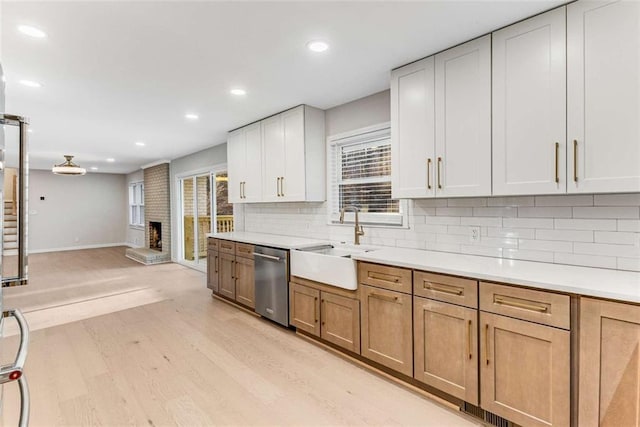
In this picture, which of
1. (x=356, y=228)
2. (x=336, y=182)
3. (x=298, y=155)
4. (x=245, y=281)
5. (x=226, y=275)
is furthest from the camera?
(x=226, y=275)

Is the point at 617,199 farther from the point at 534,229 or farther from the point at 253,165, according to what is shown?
the point at 253,165

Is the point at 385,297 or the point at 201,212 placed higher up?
the point at 201,212

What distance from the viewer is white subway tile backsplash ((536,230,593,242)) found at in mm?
2088

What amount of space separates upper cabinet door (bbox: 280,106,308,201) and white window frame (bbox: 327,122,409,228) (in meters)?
0.34

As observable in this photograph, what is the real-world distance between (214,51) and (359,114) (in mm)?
1619

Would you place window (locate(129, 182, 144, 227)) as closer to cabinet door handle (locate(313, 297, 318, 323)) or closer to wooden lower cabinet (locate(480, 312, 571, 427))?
cabinet door handle (locate(313, 297, 318, 323))

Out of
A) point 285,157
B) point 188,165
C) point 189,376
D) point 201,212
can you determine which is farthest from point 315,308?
point 188,165

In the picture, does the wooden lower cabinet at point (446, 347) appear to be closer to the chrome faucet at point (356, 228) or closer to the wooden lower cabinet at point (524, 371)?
the wooden lower cabinet at point (524, 371)

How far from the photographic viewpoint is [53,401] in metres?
2.27

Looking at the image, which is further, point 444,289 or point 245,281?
point 245,281

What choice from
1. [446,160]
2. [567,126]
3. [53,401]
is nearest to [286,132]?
[446,160]

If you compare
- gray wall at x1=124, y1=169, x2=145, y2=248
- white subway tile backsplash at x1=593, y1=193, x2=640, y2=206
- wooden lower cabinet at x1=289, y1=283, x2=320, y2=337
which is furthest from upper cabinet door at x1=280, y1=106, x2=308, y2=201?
gray wall at x1=124, y1=169, x2=145, y2=248

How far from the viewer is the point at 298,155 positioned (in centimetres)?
372

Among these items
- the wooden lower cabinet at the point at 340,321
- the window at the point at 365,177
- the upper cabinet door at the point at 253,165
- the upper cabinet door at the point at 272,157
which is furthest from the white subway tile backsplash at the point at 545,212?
the upper cabinet door at the point at 253,165
